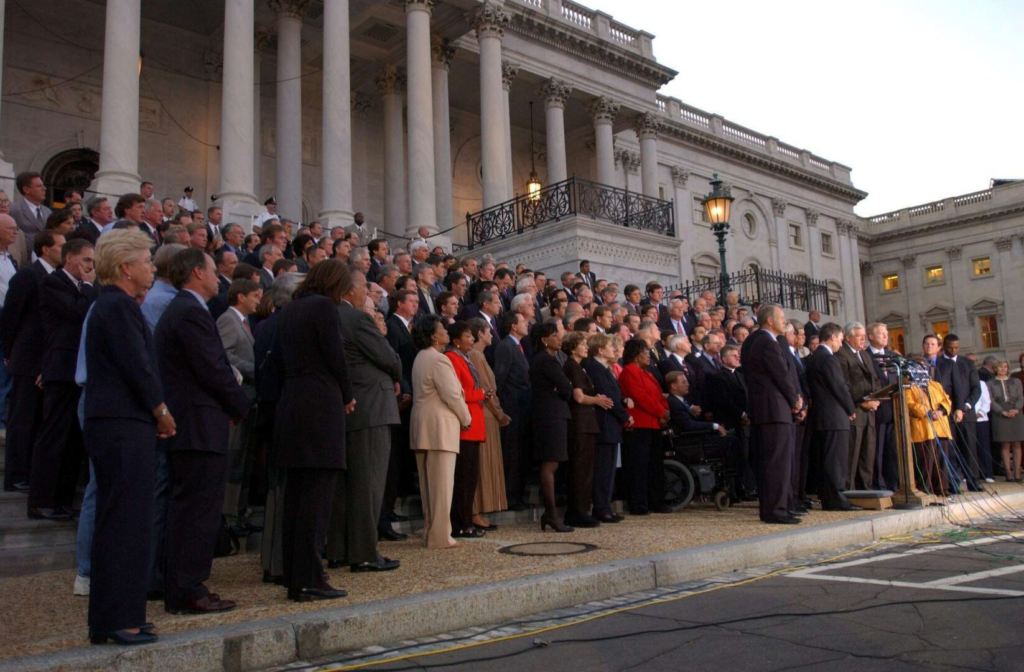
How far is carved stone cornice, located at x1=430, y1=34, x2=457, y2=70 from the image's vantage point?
25452 mm

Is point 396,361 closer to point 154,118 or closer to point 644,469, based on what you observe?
point 644,469

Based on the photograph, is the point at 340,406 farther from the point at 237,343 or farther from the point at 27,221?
the point at 27,221

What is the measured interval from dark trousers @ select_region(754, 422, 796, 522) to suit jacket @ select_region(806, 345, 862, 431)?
3.28 ft

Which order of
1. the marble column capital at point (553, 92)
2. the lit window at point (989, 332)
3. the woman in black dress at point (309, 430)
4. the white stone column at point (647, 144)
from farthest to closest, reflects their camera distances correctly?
the lit window at point (989, 332) → the white stone column at point (647, 144) → the marble column capital at point (553, 92) → the woman in black dress at point (309, 430)

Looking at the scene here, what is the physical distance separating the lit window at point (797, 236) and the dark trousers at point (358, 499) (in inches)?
1713

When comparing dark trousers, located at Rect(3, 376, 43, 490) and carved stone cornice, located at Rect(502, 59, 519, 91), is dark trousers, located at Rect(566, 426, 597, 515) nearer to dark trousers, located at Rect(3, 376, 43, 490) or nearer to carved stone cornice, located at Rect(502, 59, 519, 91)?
dark trousers, located at Rect(3, 376, 43, 490)

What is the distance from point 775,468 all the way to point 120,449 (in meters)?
6.33

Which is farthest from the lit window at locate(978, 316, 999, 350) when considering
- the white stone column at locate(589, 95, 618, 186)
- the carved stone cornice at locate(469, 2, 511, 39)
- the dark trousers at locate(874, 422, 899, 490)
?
the dark trousers at locate(874, 422, 899, 490)

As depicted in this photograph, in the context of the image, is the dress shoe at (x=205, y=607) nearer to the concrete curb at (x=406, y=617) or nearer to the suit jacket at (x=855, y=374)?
the concrete curb at (x=406, y=617)

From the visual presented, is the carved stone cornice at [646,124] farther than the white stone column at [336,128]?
Yes

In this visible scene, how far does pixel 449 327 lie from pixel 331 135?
13.3m

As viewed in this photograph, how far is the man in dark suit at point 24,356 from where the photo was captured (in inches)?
263

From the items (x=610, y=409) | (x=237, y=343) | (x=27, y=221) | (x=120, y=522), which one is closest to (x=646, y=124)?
(x=610, y=409)

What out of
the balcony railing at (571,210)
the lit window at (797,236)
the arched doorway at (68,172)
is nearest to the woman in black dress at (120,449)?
the balcony railing at (571,210)
